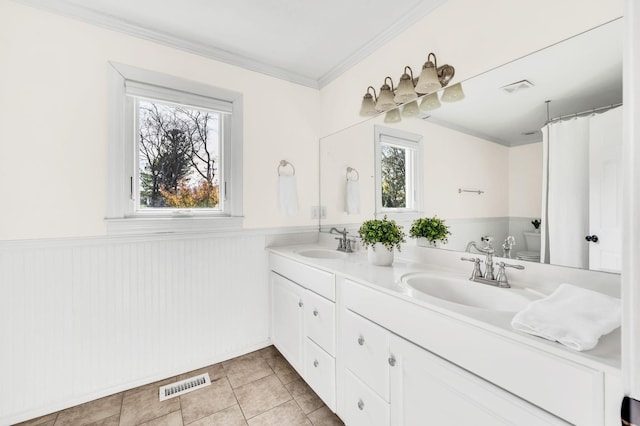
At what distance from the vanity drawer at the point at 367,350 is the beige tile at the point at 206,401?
0.87m

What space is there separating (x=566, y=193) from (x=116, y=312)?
2.48m

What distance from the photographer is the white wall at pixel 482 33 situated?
3.40ft

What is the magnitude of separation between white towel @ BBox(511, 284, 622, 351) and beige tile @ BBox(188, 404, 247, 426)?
4.96 ft

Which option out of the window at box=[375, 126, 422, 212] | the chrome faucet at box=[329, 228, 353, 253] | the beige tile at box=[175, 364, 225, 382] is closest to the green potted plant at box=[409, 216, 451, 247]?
the window at box=[375, 126, 422, 212]

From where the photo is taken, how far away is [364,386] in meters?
1.25

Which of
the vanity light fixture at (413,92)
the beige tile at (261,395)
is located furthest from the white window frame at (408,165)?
the beige tile at (261,395)

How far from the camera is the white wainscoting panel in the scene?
1.49 metres

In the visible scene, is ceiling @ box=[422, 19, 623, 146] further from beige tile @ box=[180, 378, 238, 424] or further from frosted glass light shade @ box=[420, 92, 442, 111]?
beige tile @ box=[180, 378, 238, 424]

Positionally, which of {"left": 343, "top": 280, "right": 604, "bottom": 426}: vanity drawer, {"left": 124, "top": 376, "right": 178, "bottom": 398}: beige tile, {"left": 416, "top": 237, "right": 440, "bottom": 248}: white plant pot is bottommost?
{"left": 124, "top": 376, "right": 178, "bottom": 398}: beige tile

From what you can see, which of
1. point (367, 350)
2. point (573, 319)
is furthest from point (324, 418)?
point (573, 319)

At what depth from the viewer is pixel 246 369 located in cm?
196

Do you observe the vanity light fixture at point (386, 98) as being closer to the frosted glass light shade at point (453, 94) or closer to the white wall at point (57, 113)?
the frosted glass light shade at point (453, 94)

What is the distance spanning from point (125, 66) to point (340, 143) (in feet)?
5.22

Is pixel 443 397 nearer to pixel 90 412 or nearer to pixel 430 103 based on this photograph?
pixel 430 103
